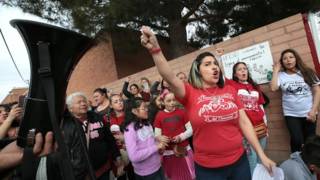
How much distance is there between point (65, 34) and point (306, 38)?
4162 mm

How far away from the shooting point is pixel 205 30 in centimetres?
1408

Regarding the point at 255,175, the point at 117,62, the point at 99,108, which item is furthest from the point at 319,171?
the point at 117,62

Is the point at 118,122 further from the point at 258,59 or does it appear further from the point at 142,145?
the point at 258,59

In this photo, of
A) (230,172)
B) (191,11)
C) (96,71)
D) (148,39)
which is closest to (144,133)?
(230,172)

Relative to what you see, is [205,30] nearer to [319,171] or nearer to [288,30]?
[288,30]

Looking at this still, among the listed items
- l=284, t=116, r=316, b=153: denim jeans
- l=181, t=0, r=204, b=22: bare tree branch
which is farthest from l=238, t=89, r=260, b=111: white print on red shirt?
l=181, t=0, r=204, b=22: bare tree branch

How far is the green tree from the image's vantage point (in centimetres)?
1065

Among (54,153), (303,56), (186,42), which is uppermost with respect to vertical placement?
(186,42)

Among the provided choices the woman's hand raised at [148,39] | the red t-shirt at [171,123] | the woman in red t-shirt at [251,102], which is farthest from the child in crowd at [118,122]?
the woman's hand raised at [148,39]

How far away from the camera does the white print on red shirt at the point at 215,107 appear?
313cm

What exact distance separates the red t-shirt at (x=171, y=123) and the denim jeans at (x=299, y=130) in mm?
1492

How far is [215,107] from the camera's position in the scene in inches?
124

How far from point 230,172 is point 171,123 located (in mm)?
1801

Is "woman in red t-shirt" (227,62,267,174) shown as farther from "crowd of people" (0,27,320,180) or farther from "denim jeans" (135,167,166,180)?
"denim jeans" (135,167,166,180)
